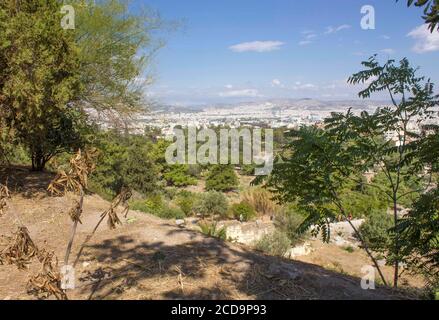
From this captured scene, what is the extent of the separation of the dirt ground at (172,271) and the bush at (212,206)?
780 inches

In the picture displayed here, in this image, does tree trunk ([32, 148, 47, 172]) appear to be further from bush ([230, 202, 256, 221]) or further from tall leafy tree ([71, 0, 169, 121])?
bush ([230, 202, 256, 221])

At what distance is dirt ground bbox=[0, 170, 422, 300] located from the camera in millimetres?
3229

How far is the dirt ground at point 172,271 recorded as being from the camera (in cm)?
323

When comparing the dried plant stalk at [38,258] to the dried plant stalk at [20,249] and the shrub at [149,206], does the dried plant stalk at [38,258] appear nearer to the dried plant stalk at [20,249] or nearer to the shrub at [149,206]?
the dried plant stalk at [20,249]

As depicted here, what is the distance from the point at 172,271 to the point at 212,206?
21.6 meters

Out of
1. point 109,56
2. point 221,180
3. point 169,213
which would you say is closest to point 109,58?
point 109,56

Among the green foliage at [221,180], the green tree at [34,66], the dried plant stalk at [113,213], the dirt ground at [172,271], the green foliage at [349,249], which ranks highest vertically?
the green tree at [34,66]

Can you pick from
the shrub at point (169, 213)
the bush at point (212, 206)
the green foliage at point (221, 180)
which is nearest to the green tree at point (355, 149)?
the shrub at point (169, 213)

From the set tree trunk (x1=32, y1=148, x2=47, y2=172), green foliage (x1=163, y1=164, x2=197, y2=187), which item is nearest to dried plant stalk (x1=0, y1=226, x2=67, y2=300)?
tree trunk (x1=32, y1=148, x2=47, y2=172)

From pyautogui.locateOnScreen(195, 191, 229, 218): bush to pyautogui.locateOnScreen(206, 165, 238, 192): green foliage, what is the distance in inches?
517

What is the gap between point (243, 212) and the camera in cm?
2373

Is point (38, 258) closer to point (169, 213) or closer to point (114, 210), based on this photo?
point (114, 210)
